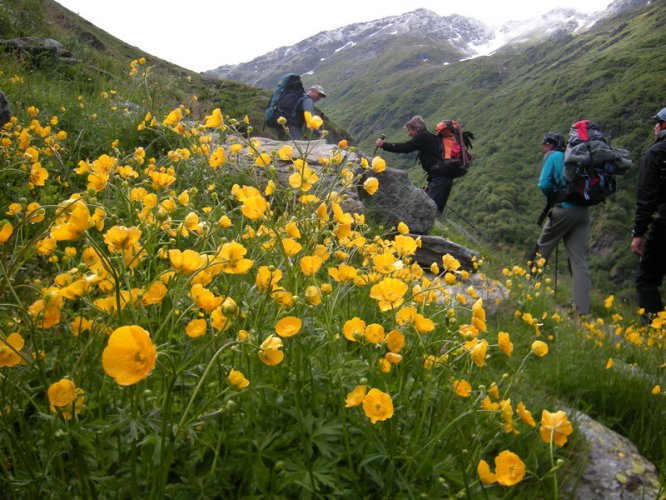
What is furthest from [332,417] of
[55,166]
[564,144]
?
[564,144]

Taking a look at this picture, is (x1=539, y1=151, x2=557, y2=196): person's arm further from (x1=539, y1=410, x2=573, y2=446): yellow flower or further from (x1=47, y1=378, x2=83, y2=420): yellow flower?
(x1=47, y1=378, x2=83, y2=420): yellow flower

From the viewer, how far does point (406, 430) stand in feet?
4.79

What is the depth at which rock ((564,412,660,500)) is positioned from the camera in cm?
202

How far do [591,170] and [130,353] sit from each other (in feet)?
21.3

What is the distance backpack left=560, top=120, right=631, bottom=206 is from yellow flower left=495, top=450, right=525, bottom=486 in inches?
222

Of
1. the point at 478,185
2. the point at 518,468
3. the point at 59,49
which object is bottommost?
the point at 478,185

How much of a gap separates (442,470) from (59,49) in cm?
914

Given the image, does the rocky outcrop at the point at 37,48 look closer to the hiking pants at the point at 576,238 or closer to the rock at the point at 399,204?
the rock at the point at 399,204

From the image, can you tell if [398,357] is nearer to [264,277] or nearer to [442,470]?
[442,470]

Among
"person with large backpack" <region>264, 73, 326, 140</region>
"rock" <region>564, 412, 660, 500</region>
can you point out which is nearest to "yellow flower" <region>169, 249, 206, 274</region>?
"rock" <region>564, 412, 660, 500</region>

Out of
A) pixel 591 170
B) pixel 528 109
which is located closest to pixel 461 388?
pixel 591 170

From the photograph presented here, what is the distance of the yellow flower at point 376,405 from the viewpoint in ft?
3.92

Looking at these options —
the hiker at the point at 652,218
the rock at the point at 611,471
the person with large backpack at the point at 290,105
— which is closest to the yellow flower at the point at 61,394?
the rock at the point at 611,471

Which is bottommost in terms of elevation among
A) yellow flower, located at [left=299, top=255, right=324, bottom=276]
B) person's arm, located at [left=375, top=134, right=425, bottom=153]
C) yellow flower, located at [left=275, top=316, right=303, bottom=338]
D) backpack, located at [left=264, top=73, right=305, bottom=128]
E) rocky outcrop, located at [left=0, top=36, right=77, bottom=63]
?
yellow flower, located at [left=275, top=316, right=303, bottom=338]
